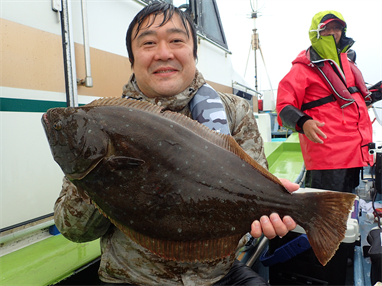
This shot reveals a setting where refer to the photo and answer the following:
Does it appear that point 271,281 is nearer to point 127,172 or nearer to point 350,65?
point 127,172

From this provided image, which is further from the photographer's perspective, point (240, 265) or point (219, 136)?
point (240, 265)

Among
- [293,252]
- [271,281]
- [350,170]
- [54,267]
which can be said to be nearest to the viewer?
[54,267]

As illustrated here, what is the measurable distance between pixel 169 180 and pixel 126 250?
693 millimetres

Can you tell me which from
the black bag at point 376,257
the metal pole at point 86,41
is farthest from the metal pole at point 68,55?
the black bag at point 376,257

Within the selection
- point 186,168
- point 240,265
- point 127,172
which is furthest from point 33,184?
point 240,265

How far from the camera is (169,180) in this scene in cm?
109

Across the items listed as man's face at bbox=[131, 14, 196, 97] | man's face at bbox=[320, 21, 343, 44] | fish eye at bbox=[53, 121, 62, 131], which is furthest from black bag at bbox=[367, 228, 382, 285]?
man's face at bbox=[320, 21, 343, 44]

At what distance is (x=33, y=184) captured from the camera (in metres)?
1.99

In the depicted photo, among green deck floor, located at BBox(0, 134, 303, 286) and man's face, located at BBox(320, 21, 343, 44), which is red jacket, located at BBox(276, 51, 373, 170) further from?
green deck floor, located at BBox(0, 134, 303, 286)

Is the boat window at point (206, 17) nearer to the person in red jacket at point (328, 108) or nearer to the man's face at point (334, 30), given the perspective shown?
the person in red jacket at point (328, 108)

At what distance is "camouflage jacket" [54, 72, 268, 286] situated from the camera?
1423 millimetres

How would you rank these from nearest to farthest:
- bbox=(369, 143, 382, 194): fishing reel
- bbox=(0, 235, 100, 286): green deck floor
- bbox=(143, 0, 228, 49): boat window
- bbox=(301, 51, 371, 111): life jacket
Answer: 1. bbox=(0, 235, 100, 286): green deck floor
2. bbox=(369, 143, 382, 194): fishing reel
3. bbox=(301, 51, 371, 111): life jacket
4. bbox=(143, 0, 228, 49): boat window

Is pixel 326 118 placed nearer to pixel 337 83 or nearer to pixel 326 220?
pixel 337 83

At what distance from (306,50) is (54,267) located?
368 cm
